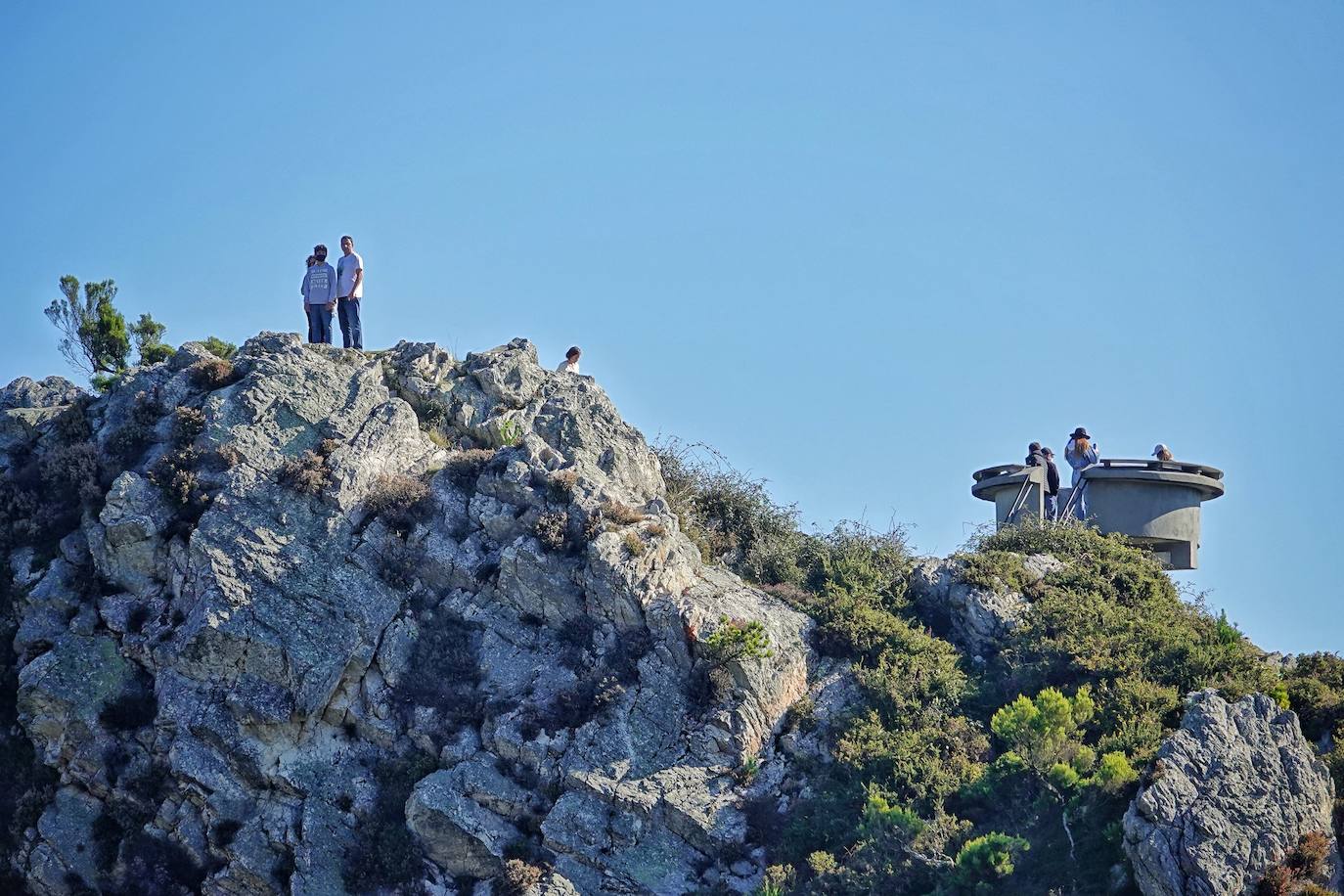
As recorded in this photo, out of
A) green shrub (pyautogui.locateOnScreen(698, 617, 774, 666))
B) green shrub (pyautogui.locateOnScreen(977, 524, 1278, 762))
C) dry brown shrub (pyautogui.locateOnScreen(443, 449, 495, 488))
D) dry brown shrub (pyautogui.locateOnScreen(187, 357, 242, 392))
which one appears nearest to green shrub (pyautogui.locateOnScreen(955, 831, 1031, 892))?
green shrub (pyautogui.locateOnScreen(977, 524, 1278, 762))

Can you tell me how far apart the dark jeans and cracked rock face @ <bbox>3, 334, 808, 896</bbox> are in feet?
7.16

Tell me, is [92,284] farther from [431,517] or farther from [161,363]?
[431,517]

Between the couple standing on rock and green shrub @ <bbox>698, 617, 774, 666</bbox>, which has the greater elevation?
the couple standing on rock

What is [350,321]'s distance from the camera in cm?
2838

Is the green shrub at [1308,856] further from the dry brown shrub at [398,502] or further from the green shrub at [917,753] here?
the dry brown shrub at [398,502]

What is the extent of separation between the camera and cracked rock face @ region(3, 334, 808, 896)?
21.0m

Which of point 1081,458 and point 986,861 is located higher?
point 1081,458

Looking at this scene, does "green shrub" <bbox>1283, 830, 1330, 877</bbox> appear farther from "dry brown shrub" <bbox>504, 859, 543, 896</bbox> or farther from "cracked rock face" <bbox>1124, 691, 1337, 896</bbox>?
"dry brown shrub" <bbox>504, 859, 543, 896</bbox>

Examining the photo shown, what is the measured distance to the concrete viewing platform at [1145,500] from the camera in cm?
3083

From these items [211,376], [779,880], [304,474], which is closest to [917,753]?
[779,880]

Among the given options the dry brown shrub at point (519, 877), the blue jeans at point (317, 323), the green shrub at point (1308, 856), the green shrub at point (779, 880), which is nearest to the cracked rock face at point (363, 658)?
the dry brown shrub at point (519, 877)

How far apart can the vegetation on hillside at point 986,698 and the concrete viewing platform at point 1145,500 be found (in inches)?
62.3

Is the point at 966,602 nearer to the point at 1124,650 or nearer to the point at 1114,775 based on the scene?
the point at 1124,650

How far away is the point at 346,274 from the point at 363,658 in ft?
29.7
